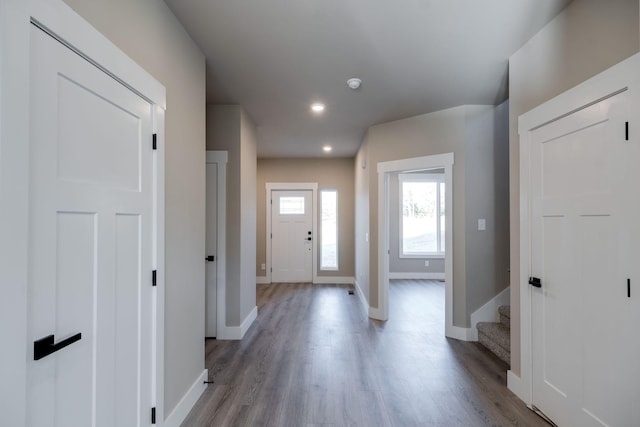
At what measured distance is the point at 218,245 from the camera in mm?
3432

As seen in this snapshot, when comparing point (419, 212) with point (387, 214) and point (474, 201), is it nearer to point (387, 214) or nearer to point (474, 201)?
point (387, 214)

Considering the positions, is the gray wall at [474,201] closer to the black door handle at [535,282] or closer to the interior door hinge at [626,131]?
the black door handle at [535,282]

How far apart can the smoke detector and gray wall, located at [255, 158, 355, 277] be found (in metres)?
3.41

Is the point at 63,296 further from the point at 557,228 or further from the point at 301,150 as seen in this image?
the point at 301,150

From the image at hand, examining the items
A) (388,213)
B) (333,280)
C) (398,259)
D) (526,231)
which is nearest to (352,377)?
(526,231)

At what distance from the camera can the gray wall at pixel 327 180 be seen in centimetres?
627

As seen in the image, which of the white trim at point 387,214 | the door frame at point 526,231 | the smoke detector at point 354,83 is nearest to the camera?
the door frame at point 526,231

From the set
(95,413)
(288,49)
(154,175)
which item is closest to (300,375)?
(95,413)

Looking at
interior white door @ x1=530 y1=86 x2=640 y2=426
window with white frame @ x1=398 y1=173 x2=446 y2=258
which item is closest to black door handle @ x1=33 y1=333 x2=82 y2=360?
interior white door @ x1=530 y1=86 x2=640 y2=426

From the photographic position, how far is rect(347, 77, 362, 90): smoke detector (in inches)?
109

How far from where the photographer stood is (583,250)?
178cm

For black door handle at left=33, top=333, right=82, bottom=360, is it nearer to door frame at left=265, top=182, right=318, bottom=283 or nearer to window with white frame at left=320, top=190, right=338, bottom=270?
door frame at left=265, top=182, right=318, bottom=283

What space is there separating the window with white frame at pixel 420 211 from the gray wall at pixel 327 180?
146 cm

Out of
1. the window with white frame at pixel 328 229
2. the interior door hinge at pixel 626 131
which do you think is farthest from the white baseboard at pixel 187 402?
the window with white frame at pixel 328 229
